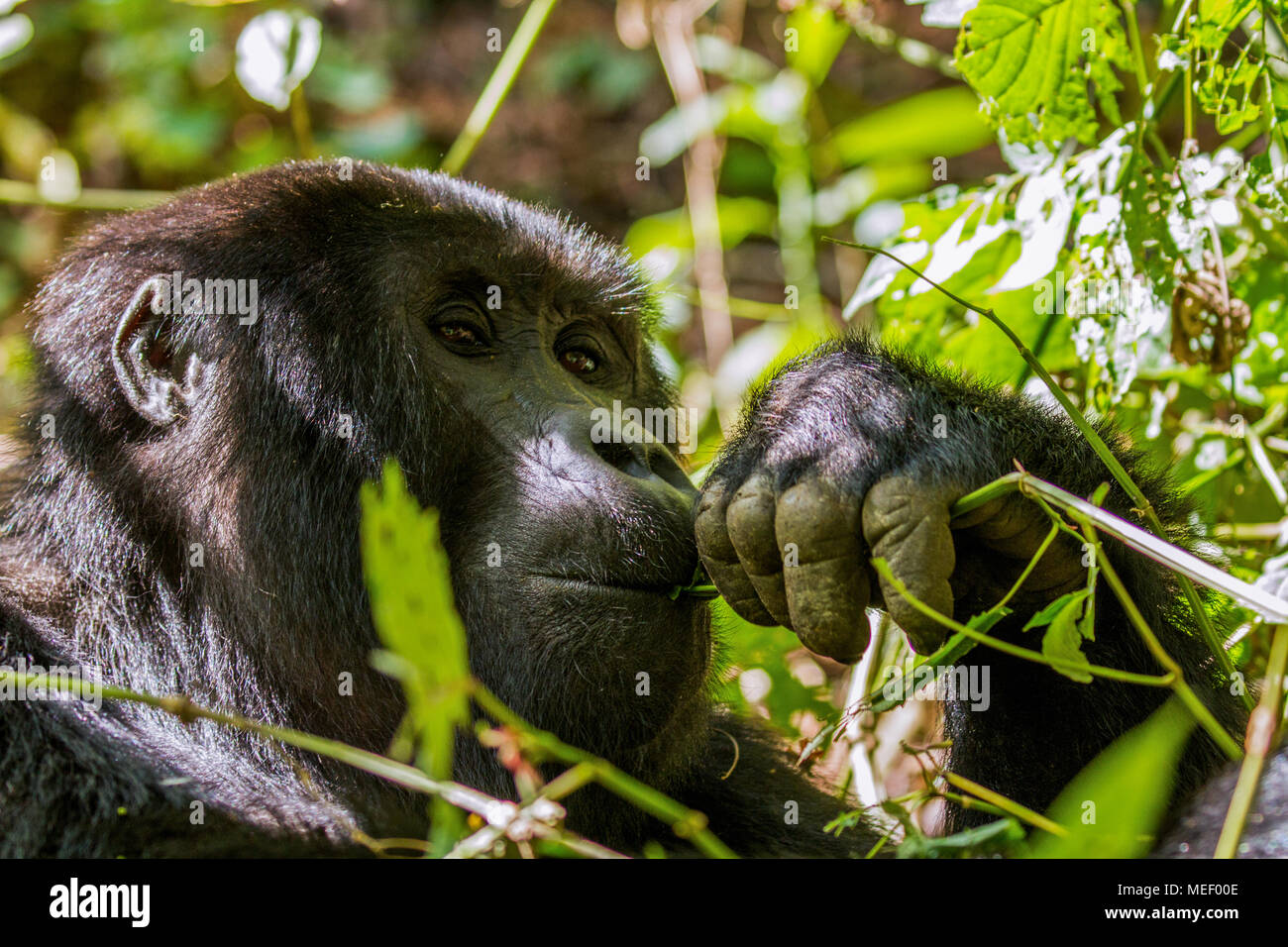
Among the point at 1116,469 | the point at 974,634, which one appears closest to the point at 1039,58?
the point at 1116,469

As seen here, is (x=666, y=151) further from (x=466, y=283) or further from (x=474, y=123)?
(x=466, y=283)

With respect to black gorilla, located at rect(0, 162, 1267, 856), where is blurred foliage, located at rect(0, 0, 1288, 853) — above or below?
above

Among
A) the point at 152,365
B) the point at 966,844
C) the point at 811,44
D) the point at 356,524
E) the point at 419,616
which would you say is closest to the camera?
the point at 419,616

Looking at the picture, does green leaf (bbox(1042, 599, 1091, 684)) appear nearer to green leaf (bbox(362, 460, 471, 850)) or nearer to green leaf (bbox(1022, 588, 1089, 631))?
green leaf (bbox(1022, 588, 1089, 631))

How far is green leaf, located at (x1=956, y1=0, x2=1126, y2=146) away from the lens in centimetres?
276

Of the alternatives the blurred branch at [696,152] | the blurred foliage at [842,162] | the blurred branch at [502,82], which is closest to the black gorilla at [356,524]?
the blurred foliage at [842,162]

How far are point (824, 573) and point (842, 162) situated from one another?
5849mm

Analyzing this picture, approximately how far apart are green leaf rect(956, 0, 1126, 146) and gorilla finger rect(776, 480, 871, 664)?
4.32 ft

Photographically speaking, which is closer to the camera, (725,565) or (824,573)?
(824,573)

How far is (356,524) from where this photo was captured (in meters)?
2.49

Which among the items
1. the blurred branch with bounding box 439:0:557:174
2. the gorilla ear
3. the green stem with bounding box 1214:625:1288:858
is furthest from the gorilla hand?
the blurred branch with bounding box 439:0:557:174

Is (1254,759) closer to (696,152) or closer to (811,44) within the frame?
(811,44)
